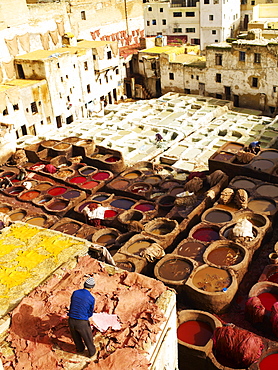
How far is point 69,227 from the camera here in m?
18.4

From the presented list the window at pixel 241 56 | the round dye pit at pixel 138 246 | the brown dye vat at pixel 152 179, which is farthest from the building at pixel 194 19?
the round dye pit at pixel 138 246

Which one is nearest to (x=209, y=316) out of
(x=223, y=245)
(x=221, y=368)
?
(x=221, y=368)

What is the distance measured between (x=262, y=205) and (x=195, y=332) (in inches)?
282

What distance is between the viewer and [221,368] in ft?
36.2

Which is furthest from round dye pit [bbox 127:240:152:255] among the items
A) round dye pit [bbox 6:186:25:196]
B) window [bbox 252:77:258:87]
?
window [bbox 252:77:258:87]

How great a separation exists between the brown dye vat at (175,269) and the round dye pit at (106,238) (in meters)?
3.65

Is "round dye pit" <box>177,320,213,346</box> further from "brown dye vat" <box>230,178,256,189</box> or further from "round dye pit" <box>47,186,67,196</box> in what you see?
"round dye pit" <box>47,186,67,196</box>

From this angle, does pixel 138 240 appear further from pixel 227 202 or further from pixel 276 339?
pixel 276 339

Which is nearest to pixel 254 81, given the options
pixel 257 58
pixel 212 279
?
pixel 257 58

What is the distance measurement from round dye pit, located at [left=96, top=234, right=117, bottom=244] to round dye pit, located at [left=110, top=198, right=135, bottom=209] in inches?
113

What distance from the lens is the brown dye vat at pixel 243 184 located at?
1877 centimetres

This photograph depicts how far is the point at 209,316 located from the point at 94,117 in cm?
2740

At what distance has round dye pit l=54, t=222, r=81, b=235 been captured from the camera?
59.4ft

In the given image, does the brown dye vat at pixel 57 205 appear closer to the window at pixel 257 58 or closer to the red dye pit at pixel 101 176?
the red dye pit at pixel 101 176
